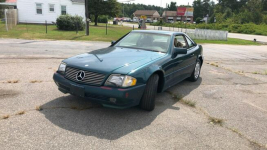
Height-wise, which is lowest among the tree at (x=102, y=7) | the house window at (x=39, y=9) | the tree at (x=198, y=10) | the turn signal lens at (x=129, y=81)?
the turn signal lens at (x=129, y=81)

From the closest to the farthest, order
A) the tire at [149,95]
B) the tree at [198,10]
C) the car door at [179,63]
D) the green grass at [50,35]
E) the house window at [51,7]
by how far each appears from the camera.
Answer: the tire at [149,95], the car door at [179,63], the green grass at [50,35], the house window at [51,7], the tree at [198,10]

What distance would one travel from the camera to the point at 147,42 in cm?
517

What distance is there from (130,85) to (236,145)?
5.72 feet

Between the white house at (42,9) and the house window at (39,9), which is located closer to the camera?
the white house at (42,9)

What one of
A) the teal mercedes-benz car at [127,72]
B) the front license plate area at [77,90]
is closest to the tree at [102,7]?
the teal mercedes-benz car at [127,72]

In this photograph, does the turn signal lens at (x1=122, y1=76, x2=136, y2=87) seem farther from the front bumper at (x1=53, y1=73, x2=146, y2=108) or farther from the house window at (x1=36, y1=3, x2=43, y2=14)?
the house window at (x1=36, y1=3, x2=43, y2=14)

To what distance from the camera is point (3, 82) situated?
5371 millimetres

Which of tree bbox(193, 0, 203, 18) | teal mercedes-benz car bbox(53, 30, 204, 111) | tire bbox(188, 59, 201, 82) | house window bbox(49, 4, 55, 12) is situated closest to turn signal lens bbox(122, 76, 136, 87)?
teal mercedes-benz car bbox(53, 30, 204, 111)

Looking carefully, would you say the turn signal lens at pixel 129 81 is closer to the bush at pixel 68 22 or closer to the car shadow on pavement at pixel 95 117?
the car shadow on pavement at pixel 95 117

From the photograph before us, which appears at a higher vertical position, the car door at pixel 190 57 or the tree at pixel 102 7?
the tree at pixel 102 7

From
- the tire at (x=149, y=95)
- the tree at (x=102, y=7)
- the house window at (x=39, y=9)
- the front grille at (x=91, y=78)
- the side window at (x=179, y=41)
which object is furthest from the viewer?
the tree at (x=102, y=7)

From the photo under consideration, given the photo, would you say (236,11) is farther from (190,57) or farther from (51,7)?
(190,57)

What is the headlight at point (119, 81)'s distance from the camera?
353 centimetres

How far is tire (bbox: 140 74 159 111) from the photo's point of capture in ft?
12.9
